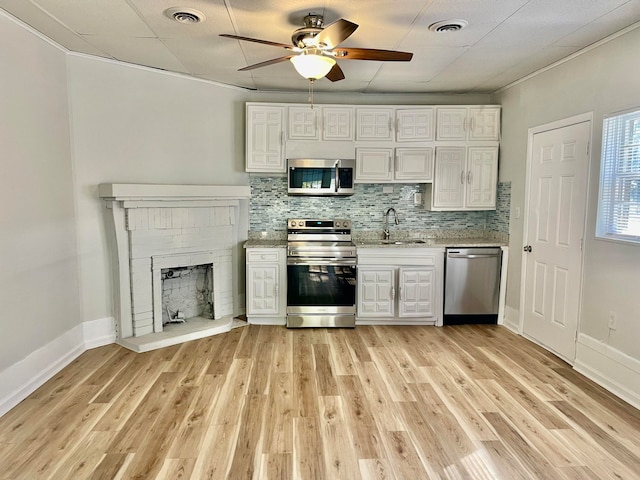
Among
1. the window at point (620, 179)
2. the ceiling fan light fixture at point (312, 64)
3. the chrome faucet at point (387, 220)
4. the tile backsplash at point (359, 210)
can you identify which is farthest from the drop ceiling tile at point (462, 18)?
the chrome faucet at point (387, 220)

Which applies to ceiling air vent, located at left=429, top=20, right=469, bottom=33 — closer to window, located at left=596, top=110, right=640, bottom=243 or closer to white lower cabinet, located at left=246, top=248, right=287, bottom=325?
window, located at left=596, top=110, right=640, bottom=243

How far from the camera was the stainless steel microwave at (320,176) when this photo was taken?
436 centimetres

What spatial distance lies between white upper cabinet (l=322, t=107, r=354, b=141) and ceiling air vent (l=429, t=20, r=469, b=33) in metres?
1.60

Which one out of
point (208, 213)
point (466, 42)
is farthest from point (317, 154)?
point (466, 42)

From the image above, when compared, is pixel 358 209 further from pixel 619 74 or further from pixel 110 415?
pixel 110 415

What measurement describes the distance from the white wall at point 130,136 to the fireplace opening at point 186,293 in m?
0.56

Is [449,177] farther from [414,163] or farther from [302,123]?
[302,123]

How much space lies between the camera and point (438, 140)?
14.6ft

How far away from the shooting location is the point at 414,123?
4.44 m

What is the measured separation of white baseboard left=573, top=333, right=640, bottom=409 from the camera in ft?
8.95

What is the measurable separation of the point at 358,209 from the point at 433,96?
1620mm

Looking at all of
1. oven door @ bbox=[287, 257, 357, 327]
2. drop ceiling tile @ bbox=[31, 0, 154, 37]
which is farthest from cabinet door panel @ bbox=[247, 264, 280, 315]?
drop ceiling tile @ bbox=[31, 0, 154, 37]

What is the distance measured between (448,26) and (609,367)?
278cm

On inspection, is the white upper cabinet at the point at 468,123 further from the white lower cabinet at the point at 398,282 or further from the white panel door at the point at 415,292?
the white panel door at the point at 415,292
